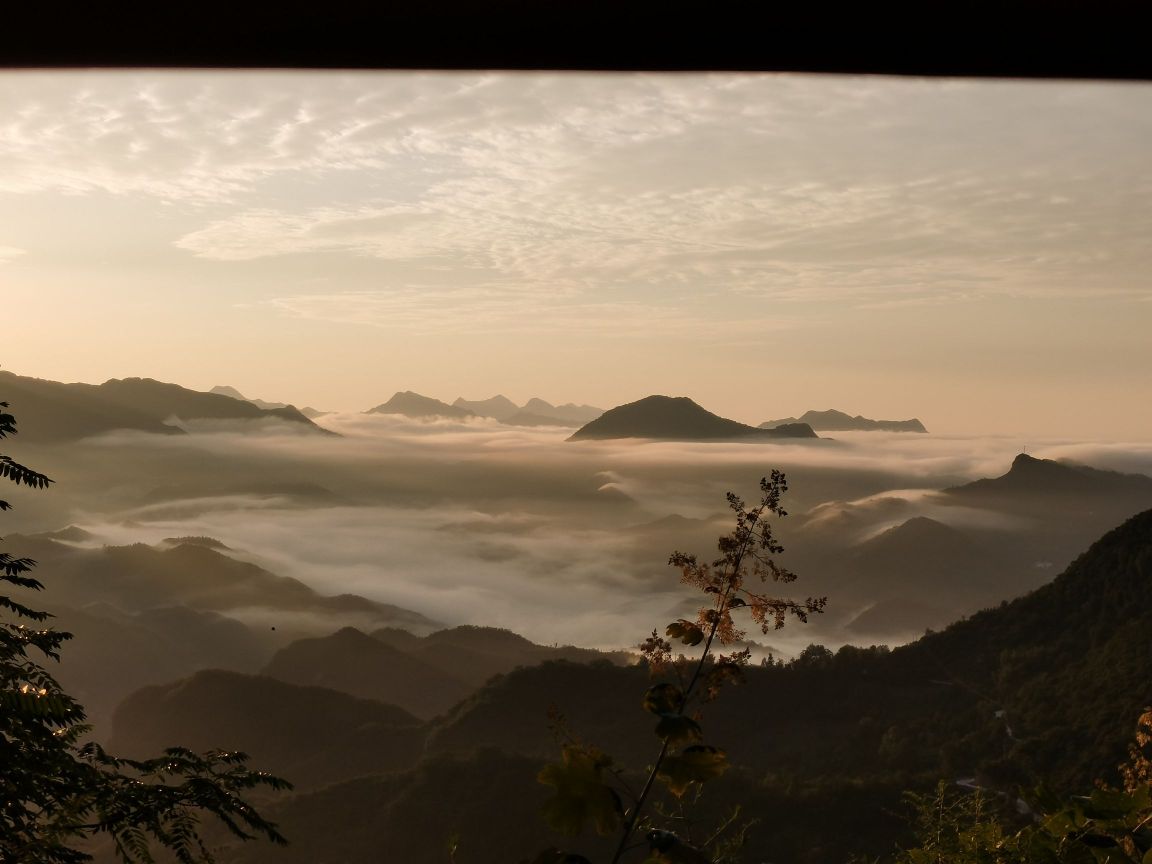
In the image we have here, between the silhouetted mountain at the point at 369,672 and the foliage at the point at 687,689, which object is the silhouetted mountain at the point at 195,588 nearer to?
the silhouetted mountain at the point at 369,672

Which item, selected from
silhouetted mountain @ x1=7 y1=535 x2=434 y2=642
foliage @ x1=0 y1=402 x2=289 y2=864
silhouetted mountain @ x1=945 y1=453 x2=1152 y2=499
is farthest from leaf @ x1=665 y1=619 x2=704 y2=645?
silhouetted mountain @ x1=945 y1=453 x2=1152 y2=499

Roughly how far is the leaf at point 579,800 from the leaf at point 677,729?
107 mm

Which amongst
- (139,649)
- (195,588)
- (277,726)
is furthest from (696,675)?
(195,588)

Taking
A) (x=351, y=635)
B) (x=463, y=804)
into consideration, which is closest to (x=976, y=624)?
(x=463, y=804)

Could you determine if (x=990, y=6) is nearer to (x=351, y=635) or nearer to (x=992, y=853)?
(x=992, y=853)

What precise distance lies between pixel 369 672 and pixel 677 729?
12572cm

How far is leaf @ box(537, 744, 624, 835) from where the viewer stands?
4.69 feet

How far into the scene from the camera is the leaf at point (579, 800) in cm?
143

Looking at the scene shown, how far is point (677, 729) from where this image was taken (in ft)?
4.76

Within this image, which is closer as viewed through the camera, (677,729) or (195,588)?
(677,729)

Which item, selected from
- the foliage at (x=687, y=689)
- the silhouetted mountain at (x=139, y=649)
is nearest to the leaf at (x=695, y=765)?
the foliage at (x=687, y=689)

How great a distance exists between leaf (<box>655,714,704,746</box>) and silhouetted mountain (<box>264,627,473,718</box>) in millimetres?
115500

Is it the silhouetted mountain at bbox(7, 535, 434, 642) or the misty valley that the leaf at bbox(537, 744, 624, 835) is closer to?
the misty valley

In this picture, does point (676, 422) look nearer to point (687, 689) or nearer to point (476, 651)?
point (476, 651)
